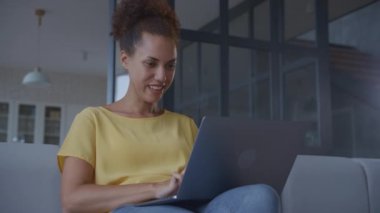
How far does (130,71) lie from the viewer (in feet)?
4.29

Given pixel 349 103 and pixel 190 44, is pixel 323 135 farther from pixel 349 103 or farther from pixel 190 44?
pixel 349 103

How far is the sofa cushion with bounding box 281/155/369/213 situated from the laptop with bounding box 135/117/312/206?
2.34ft

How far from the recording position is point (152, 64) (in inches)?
49.9

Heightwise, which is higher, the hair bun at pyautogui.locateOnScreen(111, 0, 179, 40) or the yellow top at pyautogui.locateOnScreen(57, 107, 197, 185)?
the hair bun at pyautogui.locateOnScreen(111, 0, 179, 40)

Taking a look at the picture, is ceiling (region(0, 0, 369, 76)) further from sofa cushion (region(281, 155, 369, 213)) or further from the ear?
the ear

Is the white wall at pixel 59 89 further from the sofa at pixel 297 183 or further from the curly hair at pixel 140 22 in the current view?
the curly hair at pixel 140 22

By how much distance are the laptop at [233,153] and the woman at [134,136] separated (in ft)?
0.16

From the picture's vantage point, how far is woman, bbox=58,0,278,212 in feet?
3.65

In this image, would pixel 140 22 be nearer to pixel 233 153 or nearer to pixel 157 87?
pixel 157 87

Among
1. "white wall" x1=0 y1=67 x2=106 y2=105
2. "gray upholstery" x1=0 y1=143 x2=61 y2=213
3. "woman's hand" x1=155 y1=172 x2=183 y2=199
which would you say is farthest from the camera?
"white wall" x1=0 y1=67 x2=106 y2=105

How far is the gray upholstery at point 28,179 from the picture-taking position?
4.58ft

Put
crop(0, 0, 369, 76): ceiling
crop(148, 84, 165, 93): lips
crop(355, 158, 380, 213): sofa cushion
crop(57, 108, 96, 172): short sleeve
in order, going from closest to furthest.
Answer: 1. crop(57, 108, 96, 172): short sleeve
2. crop(148, 84, 165, 93): lips
3. crop(355, 158, 380, 213): sofa cushion
4. crop(0, 0, 369, 76): ceiling

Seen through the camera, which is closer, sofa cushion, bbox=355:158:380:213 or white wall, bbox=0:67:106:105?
sofa cushion, bbox=355:158:380:213

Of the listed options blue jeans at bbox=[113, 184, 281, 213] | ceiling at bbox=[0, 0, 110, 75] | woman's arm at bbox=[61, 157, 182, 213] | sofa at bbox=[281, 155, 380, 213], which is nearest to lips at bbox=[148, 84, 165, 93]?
woman's arm at bbox=[61, 157, 182, 213]
